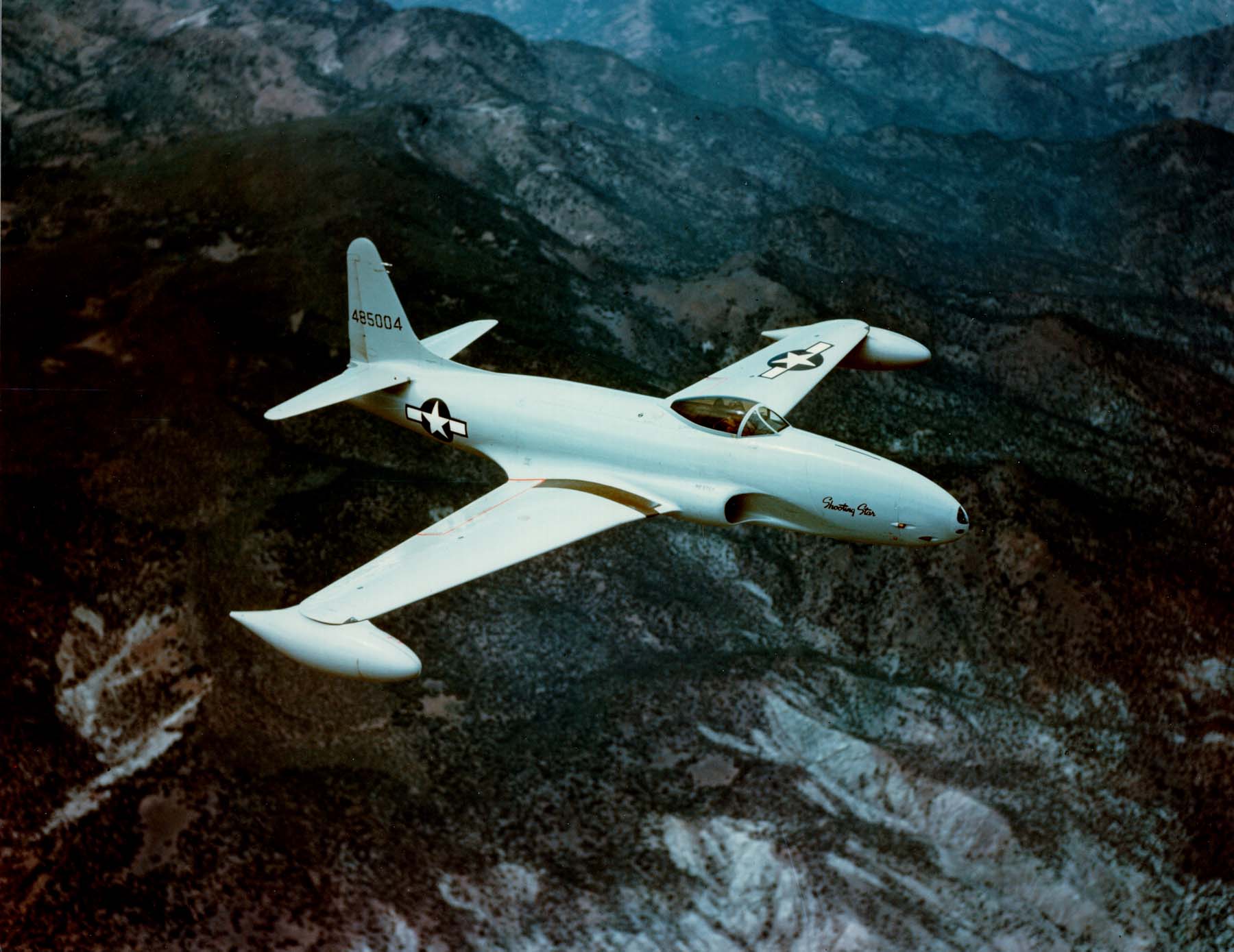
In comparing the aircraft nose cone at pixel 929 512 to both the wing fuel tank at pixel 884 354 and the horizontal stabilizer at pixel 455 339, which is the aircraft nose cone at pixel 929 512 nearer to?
the wing fuel tank at pixel 884 354

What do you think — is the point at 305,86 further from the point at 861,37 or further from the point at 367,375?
the point at 861,37

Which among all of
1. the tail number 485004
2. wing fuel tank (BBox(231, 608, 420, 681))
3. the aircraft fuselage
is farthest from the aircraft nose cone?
the tail number 485004

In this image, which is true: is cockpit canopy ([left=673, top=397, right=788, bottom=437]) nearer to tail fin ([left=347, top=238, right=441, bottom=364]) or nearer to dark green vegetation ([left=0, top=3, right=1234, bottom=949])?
dark green vegetation ([left=0, top=3, right=1234, bottom=949])

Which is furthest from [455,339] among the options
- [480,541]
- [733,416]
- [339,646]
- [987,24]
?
[987,24]

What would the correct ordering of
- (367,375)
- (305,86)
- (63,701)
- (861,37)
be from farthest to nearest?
(861,37) < (305,86) < (367,375) < (63,701)

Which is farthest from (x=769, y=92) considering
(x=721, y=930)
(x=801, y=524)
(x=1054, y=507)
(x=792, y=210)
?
(x=721, y=930)

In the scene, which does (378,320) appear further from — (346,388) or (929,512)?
(929,512)
